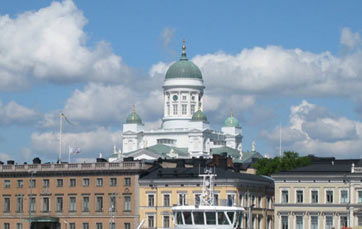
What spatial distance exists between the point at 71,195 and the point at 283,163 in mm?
39528

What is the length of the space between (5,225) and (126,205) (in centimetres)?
1706

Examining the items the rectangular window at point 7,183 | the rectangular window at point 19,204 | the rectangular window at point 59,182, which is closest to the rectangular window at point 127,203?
the rectangular window at point 59,182

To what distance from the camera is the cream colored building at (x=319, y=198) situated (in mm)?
129500

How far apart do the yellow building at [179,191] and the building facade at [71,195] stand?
1331mm

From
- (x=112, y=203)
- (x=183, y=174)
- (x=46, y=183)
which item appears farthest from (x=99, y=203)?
(x=183, y=174)

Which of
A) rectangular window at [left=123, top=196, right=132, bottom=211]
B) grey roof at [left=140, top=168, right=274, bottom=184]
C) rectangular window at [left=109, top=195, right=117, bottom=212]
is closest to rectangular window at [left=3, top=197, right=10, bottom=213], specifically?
rectangular window at [left=109, top=195, right=117, bottom=212]

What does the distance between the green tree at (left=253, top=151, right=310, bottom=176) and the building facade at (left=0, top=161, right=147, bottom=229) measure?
32517 millimetres

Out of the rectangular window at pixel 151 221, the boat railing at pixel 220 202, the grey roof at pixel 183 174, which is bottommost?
the rectangular window at pixel 151 221

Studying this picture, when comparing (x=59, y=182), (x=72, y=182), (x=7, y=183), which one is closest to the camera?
(x=72, y=182)

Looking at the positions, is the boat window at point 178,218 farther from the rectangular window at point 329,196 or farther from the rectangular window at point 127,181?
the rectangular window at point 127,181

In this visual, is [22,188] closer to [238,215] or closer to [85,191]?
[85,191]

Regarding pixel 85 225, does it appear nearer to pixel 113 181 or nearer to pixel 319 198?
pixel 113 181

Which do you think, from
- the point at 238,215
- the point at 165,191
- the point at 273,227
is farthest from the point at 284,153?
the point at 238,215

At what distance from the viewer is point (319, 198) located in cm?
13125
